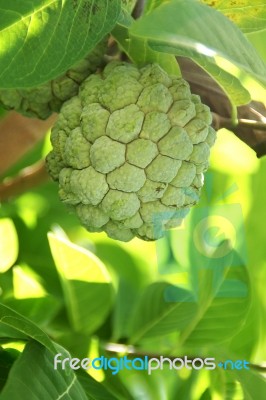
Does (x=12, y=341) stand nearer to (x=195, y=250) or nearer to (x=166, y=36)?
(x=195, y=250)

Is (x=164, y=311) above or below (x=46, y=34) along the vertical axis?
below

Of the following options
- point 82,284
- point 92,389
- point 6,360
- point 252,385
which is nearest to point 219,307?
point 252,385

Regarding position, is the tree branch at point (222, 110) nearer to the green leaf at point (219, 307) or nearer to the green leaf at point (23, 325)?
the green leaf at point (219, 307)

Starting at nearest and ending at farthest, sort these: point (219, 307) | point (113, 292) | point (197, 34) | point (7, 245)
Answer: point (197, 34)
point (219, 307)
point (113, 292)
point (7, 245)

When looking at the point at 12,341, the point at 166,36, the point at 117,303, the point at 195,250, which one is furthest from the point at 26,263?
the point at 166,36

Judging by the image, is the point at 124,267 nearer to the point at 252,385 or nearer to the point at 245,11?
the point at 252,385

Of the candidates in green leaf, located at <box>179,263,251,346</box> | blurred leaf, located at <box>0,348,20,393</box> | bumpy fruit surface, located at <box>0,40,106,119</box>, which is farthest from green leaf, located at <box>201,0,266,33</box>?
blurred leaf, located at <box>0,348,20,393</box>
